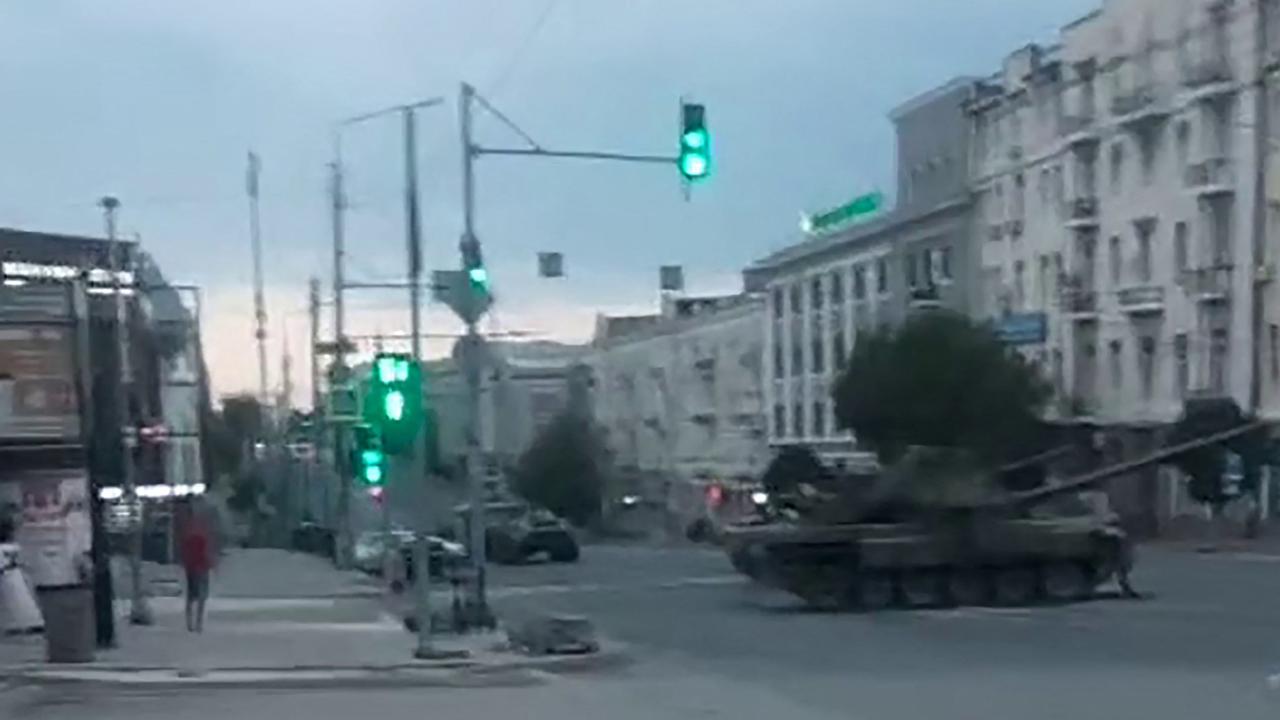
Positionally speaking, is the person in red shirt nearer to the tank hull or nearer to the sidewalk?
the sidewalk

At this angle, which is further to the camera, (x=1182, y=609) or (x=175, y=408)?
(x=175, y=408)

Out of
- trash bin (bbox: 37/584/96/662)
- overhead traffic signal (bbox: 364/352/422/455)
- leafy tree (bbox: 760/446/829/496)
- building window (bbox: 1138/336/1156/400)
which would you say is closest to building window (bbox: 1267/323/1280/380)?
building window (bbox: 1138/336/1156/400)

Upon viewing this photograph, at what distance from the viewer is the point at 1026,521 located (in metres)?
40.6

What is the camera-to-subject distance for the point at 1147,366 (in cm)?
7638

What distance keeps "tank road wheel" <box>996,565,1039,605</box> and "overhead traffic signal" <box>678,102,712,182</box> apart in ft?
55.8

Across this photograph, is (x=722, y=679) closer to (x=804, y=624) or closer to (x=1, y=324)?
(x=1, y=324)

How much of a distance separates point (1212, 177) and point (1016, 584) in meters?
32.7

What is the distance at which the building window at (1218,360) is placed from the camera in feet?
233

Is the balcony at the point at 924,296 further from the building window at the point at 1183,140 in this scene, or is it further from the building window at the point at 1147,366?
the building window at the point at 1183,140

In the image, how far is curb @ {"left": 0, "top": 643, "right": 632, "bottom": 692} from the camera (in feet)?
84.3

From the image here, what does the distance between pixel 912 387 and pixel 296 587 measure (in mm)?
27645

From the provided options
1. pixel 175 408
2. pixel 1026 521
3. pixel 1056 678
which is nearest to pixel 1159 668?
pixel 1056 678

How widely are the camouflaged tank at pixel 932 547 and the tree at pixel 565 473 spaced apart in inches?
2656

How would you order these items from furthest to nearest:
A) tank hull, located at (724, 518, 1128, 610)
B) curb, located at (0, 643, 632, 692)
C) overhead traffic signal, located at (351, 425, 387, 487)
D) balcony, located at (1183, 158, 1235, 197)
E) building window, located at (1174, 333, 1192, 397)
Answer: building window, located at (1174, 333, 1192, 397)
balcony, located at (1183, 158, 1235, 197)
tank hull, located at (724, 518, 1128, 610)
overhead traffic signal, located at (351, 425, 387, 487)
curb, located at (0, 643, 632, 692)
